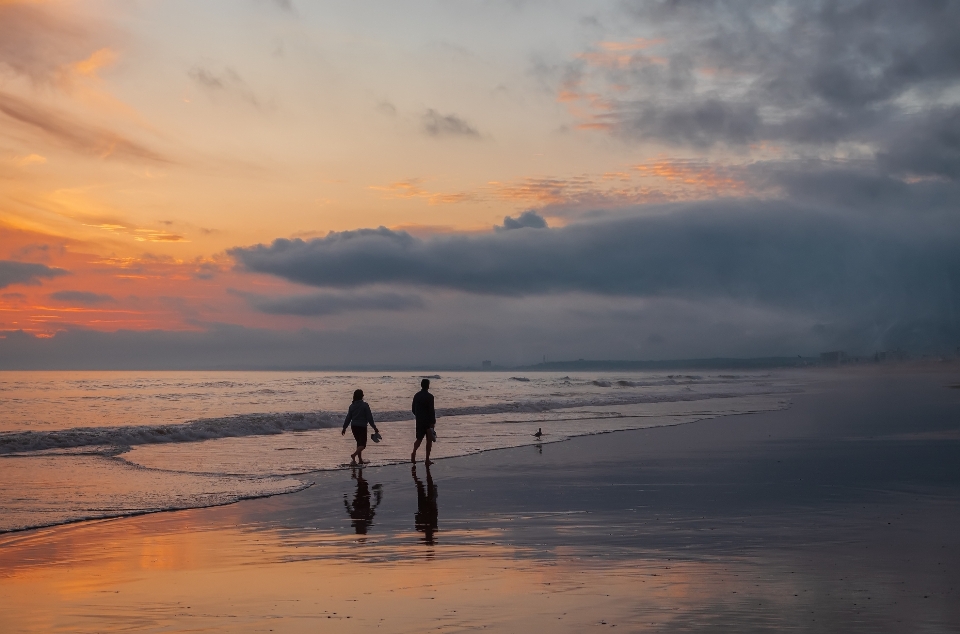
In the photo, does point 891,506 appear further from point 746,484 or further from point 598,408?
point 598,408

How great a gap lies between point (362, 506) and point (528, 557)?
515cm

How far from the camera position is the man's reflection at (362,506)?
1223 centimetres

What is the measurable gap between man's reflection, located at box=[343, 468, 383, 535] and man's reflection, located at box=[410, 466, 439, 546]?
74cm

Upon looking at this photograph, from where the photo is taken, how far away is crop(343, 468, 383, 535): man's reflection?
482 inches

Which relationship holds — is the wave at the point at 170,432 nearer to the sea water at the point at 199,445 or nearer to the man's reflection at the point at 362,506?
the sea water at the point at 199,445

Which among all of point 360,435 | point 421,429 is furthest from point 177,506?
point 421,429

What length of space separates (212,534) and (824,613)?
8.20m

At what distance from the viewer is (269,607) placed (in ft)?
25.0

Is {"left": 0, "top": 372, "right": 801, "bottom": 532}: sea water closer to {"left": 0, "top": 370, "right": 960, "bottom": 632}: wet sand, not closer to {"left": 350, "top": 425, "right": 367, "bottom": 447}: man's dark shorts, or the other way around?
{"left": 350, "top": 425, "right": 367, "bottom": 447}: man's dark shorts

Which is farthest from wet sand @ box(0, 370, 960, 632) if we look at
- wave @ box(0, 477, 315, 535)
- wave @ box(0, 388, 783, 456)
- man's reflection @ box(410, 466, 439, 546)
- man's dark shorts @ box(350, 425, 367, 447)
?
wave @ box(0, 388, 783, 456)

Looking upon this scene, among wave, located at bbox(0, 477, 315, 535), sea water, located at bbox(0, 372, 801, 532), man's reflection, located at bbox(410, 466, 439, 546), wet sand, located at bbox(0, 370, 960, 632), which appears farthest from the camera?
sea water, located at bbox(0, 372, 801, 532)

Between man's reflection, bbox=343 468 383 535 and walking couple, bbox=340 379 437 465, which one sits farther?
walking couple, bbox=340 379 437 465

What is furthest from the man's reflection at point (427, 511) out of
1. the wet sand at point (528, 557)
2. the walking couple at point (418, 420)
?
the walking couple at point (418, 420)

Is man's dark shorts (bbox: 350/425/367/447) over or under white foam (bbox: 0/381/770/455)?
over
